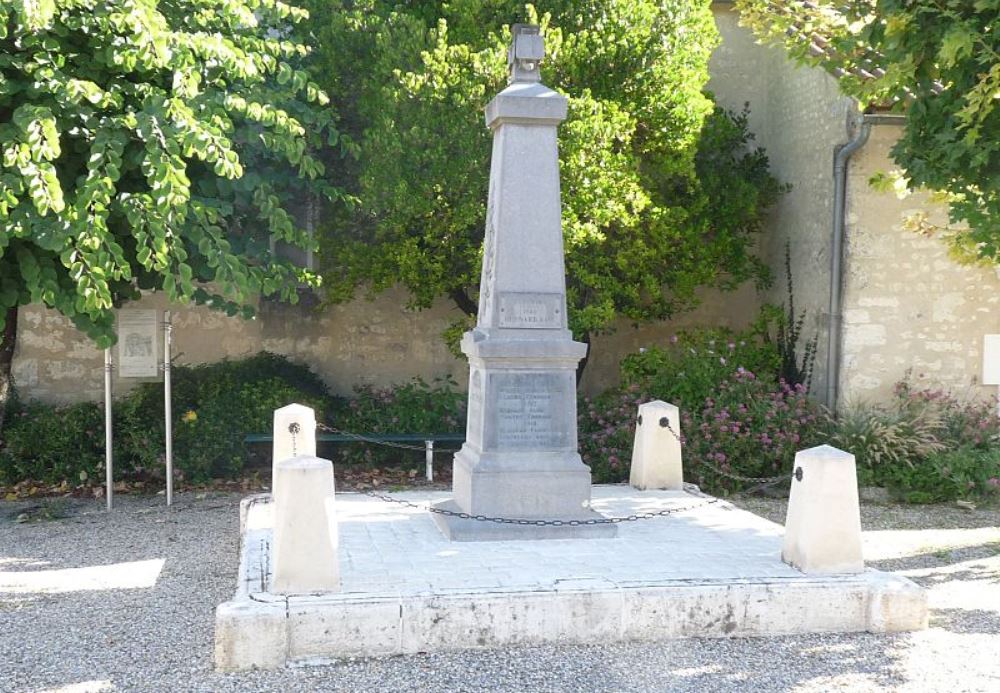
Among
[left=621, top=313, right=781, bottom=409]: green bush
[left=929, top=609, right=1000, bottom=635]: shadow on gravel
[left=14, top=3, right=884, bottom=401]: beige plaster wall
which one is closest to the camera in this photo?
[left=929, top=609, right=1000, bottom=635]: shadow on gravel

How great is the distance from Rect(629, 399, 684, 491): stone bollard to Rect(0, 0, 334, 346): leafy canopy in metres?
3.55

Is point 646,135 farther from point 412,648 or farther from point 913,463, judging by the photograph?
point 412,648

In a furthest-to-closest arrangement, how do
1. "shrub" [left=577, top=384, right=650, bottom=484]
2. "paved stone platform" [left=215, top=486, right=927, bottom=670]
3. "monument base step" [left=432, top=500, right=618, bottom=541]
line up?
"shrub" [left=577, top=384, right=650, bottom=484], "monument base step" [left=432, top=500, right=618, bottom=541], "paved stone platform" [left=215, top=486, right=927, bottom=670]

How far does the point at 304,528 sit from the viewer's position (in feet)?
18.0

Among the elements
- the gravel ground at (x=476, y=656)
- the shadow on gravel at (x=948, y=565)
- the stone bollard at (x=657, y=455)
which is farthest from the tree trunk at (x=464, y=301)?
the shadow on gravel at (x=948, y=565)

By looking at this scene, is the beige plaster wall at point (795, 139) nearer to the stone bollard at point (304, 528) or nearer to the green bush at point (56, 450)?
the stone bollard at point (304, 528)

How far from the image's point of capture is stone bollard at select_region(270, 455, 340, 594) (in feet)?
17.8

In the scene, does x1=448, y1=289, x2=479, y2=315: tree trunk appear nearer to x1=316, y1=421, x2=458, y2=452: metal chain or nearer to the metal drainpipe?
x1=316, y1=421, x2=458, y2=452: metal chain

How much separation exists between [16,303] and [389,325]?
5238 millimetres

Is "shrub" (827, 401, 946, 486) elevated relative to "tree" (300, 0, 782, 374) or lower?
lower

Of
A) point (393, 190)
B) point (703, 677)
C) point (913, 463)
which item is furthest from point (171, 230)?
point (913, 463)

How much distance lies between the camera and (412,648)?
542 centimetres

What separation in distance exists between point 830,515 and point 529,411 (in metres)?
2.18

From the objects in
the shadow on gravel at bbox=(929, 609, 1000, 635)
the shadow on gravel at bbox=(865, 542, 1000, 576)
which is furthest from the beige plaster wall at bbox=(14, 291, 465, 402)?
the shadow on gravel at bbox=(929, 609, 1000, 635)
